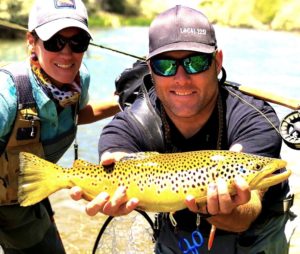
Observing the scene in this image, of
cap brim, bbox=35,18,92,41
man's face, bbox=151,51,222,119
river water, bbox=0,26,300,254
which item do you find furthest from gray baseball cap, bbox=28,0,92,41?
river water, bbox=0,26,300,254

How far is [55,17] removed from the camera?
3.96 metres

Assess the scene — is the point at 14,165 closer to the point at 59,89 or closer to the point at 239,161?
the point at 59,89

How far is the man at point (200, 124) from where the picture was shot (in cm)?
294

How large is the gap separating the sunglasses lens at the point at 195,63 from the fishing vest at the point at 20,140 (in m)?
1.34

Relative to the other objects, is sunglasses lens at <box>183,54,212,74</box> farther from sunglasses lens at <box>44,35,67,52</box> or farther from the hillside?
the hillside

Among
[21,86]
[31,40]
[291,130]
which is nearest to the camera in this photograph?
[291,130]

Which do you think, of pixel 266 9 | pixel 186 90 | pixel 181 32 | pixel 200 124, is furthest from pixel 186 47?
pixel 266 9

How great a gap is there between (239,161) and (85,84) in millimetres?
2112

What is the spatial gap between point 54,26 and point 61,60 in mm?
240

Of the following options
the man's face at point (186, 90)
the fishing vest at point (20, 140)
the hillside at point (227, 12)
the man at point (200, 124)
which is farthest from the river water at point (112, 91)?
the hillside at point (227, 12)

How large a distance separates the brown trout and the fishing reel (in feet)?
1.54

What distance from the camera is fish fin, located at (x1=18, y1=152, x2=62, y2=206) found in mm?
2980

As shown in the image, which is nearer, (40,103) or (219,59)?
(219,59)

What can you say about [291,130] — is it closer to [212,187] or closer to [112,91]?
[212,187]
